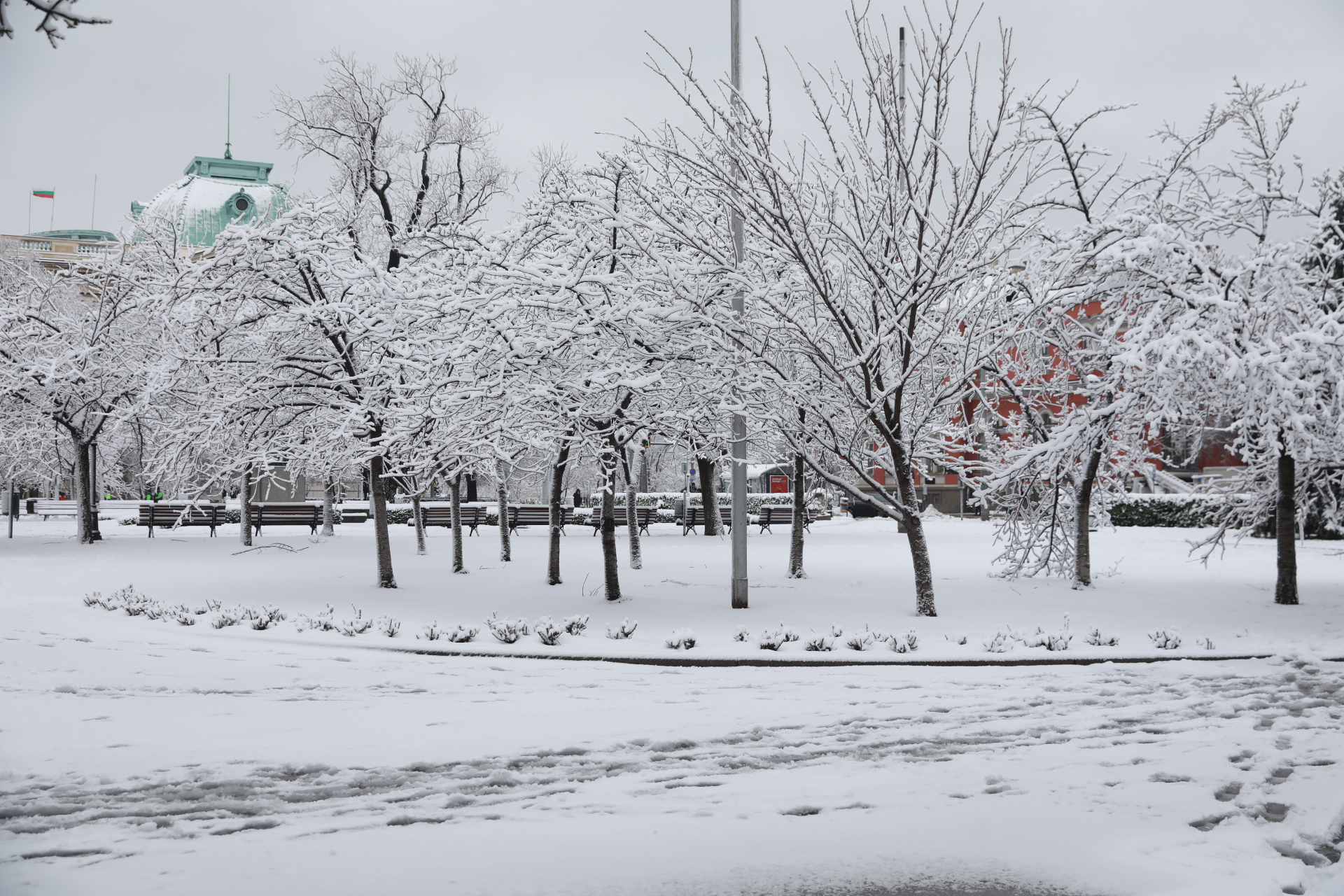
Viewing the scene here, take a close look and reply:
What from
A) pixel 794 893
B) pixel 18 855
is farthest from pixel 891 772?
pixel 18 855

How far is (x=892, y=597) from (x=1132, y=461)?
19.0 feet

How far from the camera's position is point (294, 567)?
18.5 m

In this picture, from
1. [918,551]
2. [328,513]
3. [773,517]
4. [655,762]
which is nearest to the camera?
[655,762]

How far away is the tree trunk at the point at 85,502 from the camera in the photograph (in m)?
24.6

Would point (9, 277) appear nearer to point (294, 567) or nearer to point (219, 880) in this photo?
point (294, 567)

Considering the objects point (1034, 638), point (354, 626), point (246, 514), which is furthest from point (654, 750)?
point (246, 514)

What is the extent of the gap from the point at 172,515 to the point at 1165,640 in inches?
1082

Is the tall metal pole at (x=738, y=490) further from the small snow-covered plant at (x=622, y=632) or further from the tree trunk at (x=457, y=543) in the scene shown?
the tree trunk at (x=457, y=543)

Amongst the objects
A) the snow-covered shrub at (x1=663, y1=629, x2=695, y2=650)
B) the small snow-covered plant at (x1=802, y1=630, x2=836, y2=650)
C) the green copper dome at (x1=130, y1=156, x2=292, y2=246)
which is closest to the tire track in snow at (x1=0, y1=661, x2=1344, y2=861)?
the small snow-covered plant at (x1=802, y1=630, x2=836, y2=650)

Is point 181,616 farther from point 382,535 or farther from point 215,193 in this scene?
point 215,193

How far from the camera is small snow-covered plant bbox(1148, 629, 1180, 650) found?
9.80 metres

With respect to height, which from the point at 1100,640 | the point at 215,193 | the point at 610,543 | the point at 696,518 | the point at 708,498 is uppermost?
the point at 215,193

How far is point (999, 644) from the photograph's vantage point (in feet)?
31.7

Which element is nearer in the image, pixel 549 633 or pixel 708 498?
pixel 549 633
